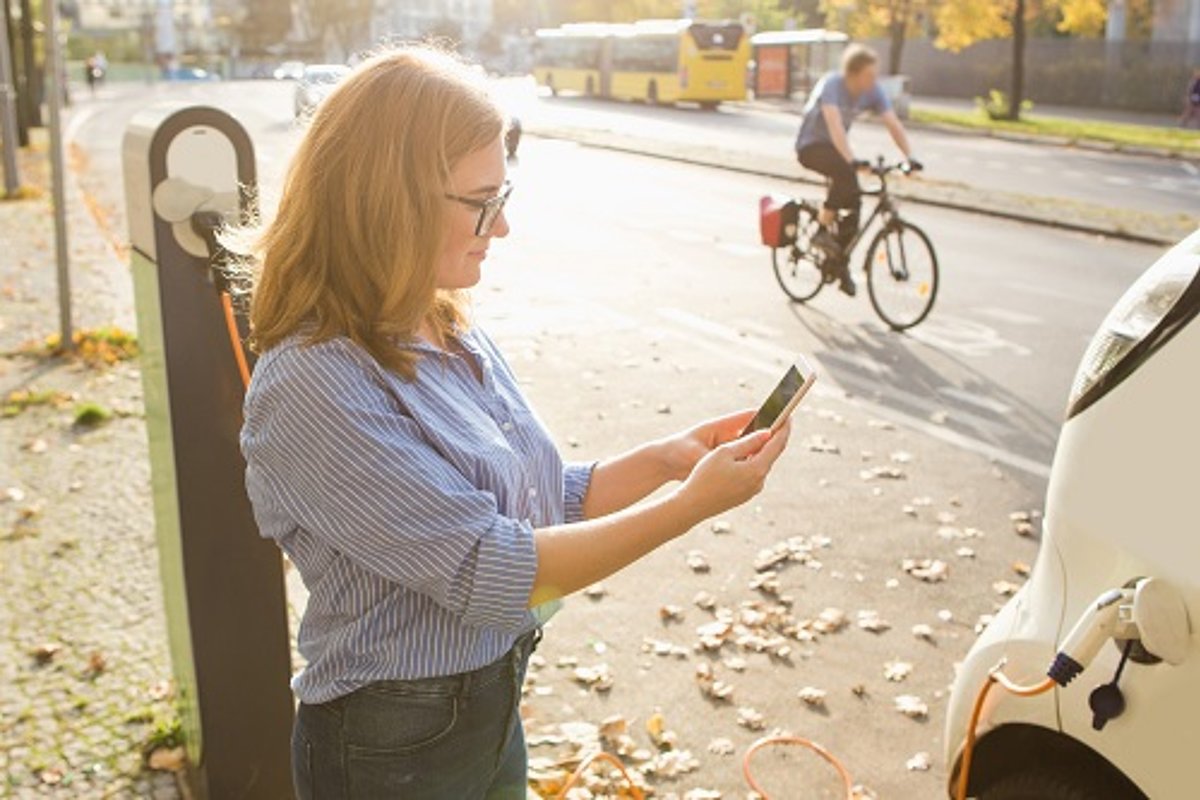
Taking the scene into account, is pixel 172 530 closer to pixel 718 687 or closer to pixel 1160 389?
pixel 718 687

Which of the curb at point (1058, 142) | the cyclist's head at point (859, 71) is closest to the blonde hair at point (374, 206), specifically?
the cyclist's head at point (859, 71)

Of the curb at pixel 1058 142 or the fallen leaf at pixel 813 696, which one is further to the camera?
the curb at pixel 1058 142

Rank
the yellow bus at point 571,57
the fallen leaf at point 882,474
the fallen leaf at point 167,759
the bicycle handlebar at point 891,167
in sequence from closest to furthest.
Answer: the fallen leaf at point 167,759, the fallen leaf at point 882,474, the bicycle handlebar at point 891,167, the yellow bus at point 571,57

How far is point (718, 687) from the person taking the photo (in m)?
4.52

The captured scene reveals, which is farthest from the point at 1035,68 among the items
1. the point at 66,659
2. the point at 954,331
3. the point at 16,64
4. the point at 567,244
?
the point at 66,659

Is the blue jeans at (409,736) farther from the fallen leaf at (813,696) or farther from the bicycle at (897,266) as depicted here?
the bicycle at (897,266)

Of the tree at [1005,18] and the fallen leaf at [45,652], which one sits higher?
the tree at [1005,18]

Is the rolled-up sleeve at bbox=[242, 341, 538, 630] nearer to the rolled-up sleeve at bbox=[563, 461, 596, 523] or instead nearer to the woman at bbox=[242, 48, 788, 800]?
the woman at bbox=[242, 48, 788, 800]

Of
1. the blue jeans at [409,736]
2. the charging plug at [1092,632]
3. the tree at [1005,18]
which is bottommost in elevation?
the blue jeans at [409,736]

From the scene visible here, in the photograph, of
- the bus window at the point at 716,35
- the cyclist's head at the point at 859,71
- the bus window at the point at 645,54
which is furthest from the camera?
the bus window at the point at 645,54

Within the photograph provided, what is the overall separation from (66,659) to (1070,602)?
3344 millimetres

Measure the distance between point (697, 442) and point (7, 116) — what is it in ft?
54.2

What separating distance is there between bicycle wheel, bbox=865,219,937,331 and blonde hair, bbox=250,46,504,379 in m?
8.57

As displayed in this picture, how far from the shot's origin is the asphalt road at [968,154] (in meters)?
20.5
